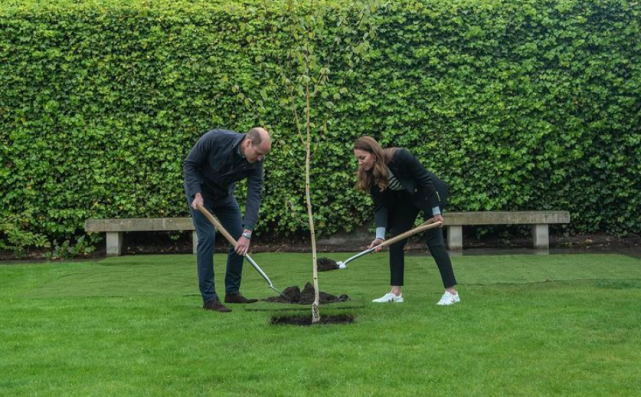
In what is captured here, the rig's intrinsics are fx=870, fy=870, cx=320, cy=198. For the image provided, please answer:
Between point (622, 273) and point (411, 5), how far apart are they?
4961mm

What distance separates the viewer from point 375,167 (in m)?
7.23

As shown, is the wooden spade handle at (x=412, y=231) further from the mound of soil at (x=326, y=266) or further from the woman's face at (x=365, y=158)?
the mound of soil at (x=326, y=266)

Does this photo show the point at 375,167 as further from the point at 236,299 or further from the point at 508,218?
the point at 508,218

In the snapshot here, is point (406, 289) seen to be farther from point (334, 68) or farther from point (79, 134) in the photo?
point (79, 134)

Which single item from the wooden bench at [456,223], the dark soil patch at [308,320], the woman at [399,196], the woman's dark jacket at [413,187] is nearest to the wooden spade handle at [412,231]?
the woman at [399,196]

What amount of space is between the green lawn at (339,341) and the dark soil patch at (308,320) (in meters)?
0.10

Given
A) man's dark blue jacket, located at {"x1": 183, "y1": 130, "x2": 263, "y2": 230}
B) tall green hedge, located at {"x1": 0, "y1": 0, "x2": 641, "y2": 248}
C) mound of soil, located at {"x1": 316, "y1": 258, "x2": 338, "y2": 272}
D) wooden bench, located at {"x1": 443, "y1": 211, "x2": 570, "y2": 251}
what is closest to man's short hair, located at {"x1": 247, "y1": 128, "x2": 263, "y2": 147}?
man's dark blue jacket, located at {"x1": 183, "y1": 130, "x2": 263, "y2": 230}

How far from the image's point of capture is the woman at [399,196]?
7.25m

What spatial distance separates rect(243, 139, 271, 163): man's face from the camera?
7.12 metres

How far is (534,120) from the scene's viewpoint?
12297 mm

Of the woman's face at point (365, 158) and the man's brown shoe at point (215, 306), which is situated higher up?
the woman's face at point (365, 158)

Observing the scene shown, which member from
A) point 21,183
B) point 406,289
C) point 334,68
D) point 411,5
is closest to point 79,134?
point 21,183

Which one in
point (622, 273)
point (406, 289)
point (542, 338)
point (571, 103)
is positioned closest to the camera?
point (542, 338)

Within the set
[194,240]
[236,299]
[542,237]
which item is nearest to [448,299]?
[236,299]
